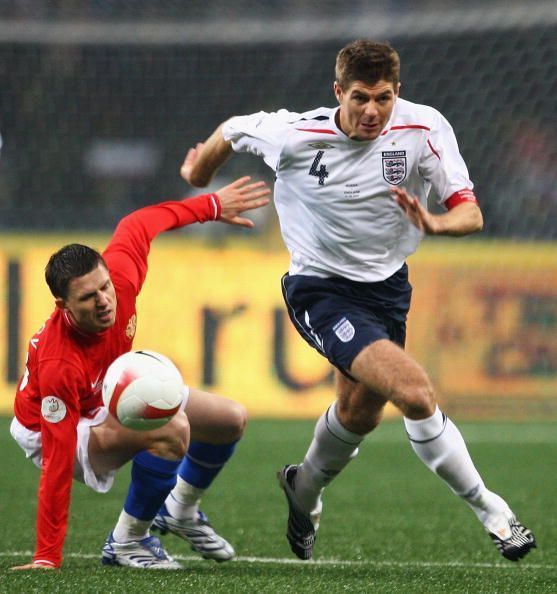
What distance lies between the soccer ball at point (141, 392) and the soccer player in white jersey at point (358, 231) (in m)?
0.64

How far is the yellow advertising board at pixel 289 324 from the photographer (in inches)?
461

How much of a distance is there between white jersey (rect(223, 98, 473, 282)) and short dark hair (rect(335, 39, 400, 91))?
0.30 meters

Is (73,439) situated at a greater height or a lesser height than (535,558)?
greater

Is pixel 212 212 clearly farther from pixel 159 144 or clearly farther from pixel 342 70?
pixel 159 144

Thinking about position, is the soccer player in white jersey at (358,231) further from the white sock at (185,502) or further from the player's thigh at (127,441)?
the player's thigh at (127,441)

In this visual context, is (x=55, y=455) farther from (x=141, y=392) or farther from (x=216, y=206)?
(x=216, y=206)

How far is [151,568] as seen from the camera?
5.04 metres

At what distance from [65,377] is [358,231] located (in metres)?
1.30

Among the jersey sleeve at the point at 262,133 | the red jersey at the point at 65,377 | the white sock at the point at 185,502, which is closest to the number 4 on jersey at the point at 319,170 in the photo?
the jersey sleeve at the point at 262,133

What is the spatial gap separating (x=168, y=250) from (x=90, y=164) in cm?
249

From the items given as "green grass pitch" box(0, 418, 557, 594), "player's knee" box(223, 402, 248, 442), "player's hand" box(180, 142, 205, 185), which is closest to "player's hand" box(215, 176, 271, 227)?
"player's hand" box(180, 142, 205, 185)

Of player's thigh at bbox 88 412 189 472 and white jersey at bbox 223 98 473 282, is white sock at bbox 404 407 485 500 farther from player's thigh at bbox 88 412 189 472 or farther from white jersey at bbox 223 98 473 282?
player's thigh at bbox 88 412 189 472

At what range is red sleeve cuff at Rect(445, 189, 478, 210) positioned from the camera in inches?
191

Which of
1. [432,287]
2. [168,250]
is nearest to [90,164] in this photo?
[168,250]
